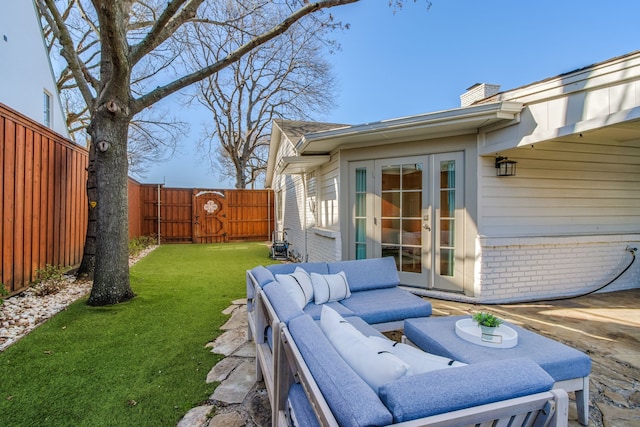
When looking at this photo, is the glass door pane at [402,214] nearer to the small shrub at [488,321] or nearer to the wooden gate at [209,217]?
the small shrub at [488,321]

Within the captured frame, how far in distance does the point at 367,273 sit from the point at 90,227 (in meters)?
4.79

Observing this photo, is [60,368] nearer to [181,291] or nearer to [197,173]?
[181,291]

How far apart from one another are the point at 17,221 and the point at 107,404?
360cm

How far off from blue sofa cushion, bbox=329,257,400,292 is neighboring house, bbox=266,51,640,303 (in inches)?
56.4

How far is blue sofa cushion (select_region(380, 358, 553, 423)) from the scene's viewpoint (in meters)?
1.01

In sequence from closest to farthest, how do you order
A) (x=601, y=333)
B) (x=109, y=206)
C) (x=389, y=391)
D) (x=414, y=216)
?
(x=389, y=391), (x=601, y=333), (x=109, y=206), (x=414, y=216)

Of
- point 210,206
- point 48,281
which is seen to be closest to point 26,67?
point 48,281

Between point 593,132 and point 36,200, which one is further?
point 36,200

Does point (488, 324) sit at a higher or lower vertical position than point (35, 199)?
lower

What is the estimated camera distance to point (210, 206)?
12.7 meters

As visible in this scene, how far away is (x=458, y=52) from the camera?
33.0 ft

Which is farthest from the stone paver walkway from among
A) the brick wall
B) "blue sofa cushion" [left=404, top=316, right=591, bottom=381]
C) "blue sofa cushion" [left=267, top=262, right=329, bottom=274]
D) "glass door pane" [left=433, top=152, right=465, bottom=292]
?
"glass door pane" [left=433, top=152, right=465, bottom=292]

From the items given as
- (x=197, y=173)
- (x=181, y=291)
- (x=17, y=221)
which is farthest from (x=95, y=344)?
(x=197, y=173)

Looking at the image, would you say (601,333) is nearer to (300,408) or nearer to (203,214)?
(300,408)
